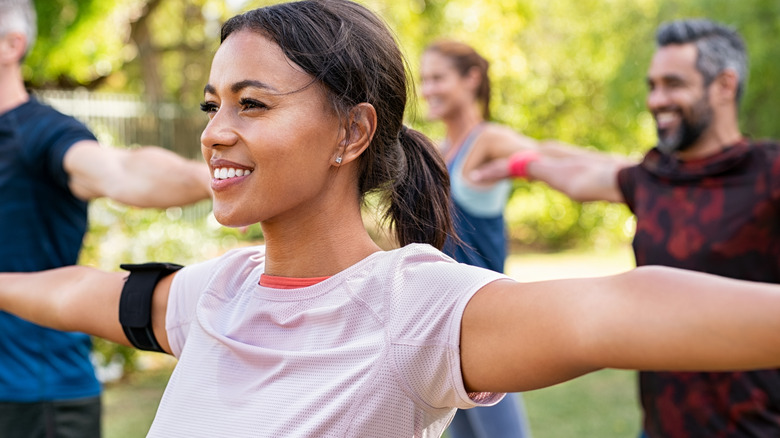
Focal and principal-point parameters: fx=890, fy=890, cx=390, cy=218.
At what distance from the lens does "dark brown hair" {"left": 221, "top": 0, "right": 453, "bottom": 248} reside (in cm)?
170

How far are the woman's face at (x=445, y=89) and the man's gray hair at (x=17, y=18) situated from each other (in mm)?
2413

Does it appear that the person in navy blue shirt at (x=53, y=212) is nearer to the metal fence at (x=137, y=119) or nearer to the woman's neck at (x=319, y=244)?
the woman's neck at (x=319, y=244)

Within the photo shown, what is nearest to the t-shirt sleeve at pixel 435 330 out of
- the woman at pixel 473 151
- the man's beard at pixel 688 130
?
the woman at pixel 473 151

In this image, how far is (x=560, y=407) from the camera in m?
6.95

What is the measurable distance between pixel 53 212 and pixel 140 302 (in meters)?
1.22

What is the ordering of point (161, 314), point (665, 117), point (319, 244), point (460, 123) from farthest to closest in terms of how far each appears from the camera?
point (460, 123) → point (665, 117) → point (161, 314) → point (319, 244)

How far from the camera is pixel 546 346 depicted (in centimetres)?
133

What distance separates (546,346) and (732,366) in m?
0.27

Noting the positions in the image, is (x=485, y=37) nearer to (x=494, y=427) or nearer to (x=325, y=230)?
(x=494, y=427)

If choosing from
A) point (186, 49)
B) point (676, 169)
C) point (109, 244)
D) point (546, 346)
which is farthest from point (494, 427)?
point (186, 49)

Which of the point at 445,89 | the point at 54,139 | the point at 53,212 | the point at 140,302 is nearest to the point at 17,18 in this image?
the point at 54,139

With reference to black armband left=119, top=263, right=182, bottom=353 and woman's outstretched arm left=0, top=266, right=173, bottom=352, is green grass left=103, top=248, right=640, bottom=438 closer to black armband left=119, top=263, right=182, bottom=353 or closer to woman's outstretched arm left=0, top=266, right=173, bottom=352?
woman's outstretched arm left=0, top=266, right=173, bottom=352

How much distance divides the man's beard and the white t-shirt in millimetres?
2661

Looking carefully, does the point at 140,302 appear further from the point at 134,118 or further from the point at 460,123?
the point at 134,118
